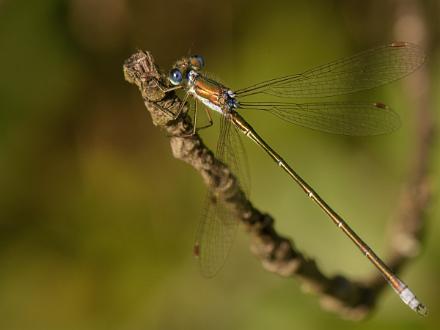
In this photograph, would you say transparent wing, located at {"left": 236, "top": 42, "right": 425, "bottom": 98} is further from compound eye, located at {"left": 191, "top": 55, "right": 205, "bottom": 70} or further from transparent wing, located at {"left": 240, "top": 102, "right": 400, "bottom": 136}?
compound eye, located at {"left": 191, "top": 55, "right": 205, "bottom": 70}

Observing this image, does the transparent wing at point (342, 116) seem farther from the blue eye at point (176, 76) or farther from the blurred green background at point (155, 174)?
the blurred green background at point (155, 174)

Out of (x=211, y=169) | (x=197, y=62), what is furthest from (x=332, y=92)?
(x=211, y=169)

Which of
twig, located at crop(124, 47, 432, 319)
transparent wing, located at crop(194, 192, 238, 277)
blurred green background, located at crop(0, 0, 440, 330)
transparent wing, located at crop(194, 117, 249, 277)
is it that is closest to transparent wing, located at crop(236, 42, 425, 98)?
transparent wing, located at crop(194, 117, 249, 277)

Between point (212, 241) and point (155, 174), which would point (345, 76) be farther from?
point (155, 174)

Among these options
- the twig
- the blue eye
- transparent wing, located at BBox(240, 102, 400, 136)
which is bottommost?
the twig

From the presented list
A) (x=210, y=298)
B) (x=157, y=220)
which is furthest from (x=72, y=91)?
(x=210, y=298)

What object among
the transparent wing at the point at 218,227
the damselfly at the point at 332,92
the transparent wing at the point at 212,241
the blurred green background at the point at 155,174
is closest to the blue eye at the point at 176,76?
the damselfly at the point at 332,92

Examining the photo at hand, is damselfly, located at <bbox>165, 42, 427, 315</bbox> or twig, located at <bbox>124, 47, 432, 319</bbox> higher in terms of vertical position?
damselfly, located at <bbox>165, 42, 427, 315</bbox>
